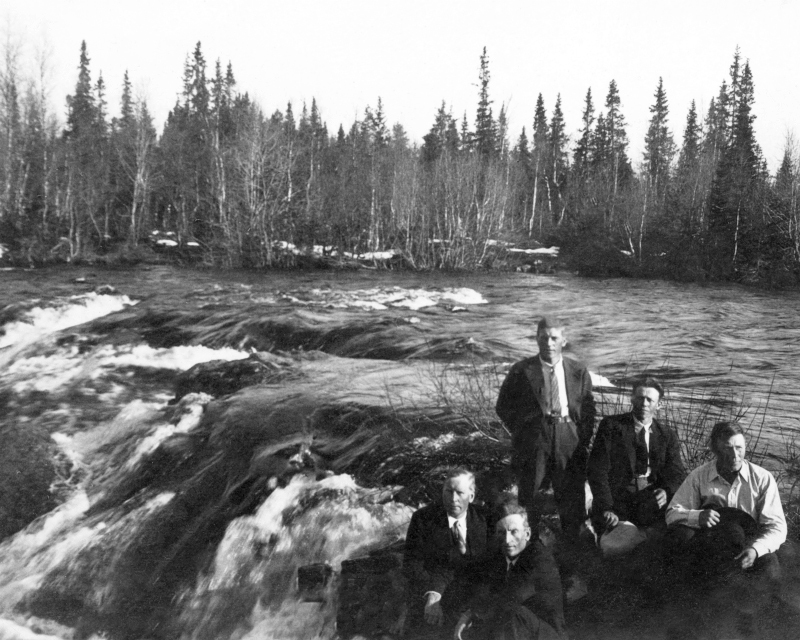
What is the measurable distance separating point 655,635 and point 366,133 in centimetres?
7732

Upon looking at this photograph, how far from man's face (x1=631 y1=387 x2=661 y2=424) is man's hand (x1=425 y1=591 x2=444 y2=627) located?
6.30ft

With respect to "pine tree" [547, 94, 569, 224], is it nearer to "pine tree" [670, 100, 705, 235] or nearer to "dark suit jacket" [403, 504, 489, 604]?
"pine tree" [670, 100, 705, 235]

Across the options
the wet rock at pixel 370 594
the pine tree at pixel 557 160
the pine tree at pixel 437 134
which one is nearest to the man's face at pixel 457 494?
the wet rock at pixel 370 594

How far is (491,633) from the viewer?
14.9ft

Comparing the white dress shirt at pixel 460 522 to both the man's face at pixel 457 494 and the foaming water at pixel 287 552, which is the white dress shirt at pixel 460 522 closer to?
the man's face at pixel 457 494

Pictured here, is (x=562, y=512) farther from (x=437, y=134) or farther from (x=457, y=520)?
(x=437, y=134)

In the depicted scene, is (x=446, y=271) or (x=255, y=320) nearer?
(x=255, y=320)

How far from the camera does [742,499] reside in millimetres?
4945

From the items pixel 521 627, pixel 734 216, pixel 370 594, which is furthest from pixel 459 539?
pixel 734 216

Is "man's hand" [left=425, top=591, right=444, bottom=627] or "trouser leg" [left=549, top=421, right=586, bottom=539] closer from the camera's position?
"man's hand" [left=425, top=591, right=444, bottom=627]

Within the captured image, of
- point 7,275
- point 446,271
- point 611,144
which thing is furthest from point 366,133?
point 7,275

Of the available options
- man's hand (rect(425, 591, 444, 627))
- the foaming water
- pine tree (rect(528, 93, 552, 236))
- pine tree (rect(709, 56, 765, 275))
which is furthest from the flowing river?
pine tree (rect(528, 93, 552, 236))

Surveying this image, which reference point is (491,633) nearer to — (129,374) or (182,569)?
(182,569)

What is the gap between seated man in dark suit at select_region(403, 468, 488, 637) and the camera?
4910mm
